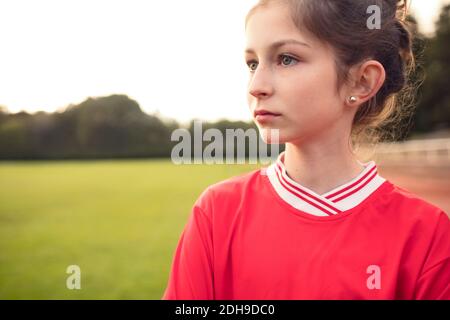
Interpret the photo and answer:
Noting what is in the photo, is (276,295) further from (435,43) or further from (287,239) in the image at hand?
(435,43)

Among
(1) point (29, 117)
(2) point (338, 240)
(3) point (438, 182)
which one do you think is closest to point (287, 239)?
(2) point (338, 240)

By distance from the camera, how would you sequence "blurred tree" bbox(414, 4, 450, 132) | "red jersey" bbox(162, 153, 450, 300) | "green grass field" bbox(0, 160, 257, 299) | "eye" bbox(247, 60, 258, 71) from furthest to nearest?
"blurred tree" bbox(414, 4, 450, 132) < "green grass field" bbox(0, 160, 257, 299) < "eye" bbox(247, 60, 258, 71) < "red jersey" bbox(162, 153, 450, 300)

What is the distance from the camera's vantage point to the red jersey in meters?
1.36

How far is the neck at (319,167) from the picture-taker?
152 centimetres

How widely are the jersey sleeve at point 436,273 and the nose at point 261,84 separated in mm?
582

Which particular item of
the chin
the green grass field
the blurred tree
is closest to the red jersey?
the chin

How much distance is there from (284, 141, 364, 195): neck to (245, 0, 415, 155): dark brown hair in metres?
0.19

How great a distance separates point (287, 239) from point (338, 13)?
641 millimetres

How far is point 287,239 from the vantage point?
1399 millimetres

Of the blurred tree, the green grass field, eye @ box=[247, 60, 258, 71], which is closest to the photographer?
eye @ box=[247, 60, 258, 71]

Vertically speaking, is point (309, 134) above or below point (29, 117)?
below

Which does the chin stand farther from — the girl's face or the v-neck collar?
the v-neck collar

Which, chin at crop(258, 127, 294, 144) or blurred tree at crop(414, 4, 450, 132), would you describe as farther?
blurred tree at crop(414, 4, 450, 132)

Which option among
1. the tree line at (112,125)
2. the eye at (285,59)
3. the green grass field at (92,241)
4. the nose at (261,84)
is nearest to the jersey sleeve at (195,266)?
the nose at (261,84)
